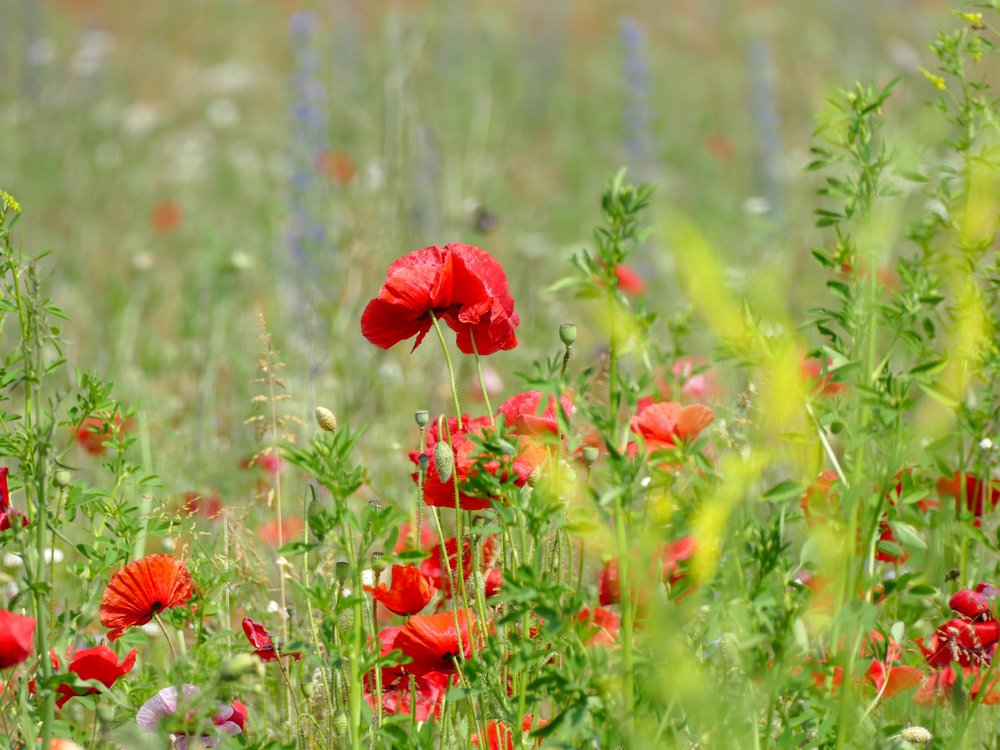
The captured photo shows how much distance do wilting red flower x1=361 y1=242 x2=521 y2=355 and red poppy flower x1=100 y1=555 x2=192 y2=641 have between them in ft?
1.01

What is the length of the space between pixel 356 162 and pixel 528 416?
5.01 meters

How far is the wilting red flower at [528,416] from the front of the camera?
121 cm

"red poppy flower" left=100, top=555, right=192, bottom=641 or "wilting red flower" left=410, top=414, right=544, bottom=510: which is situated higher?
"wilting red flower" left=410, top=414, right=544, bottom=510

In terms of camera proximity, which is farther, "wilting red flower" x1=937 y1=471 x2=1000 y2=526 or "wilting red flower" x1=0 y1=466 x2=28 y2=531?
"wilting red flower" x1=937 y1=471 x2=1000 y2=526

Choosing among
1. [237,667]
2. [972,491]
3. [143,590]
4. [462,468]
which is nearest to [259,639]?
[143,590]

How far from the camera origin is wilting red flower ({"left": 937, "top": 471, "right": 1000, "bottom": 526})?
136 cm

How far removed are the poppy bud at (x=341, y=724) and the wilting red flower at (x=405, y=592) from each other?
122 mm

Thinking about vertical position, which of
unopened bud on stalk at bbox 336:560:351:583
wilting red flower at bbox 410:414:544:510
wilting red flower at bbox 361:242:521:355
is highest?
wilting red flower at bbox 361:242:521:355

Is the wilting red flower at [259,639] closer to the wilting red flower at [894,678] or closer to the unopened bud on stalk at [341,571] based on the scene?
the unopened bud on stalk at [341,571]

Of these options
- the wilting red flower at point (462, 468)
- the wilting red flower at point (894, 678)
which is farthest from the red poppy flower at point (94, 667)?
the wilting red flower at point (894, 678)

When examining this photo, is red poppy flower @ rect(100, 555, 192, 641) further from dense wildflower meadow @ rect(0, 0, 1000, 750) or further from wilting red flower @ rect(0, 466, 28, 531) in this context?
wilting red flower @ rect(0, 466, 28, 531)

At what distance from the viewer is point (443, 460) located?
1.15 meters

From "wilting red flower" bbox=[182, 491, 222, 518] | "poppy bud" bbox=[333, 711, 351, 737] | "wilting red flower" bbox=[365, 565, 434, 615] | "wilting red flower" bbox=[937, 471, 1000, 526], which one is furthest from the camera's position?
"wilting red flower" bbox=[182, 491, 222, 518]

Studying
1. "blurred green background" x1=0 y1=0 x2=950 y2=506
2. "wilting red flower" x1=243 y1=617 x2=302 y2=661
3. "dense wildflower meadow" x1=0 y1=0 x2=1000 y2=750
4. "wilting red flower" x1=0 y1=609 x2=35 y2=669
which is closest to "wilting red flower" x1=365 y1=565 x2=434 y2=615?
"dense wildflower meadow" x1=0 y1=0 x2=1000 y2=750
